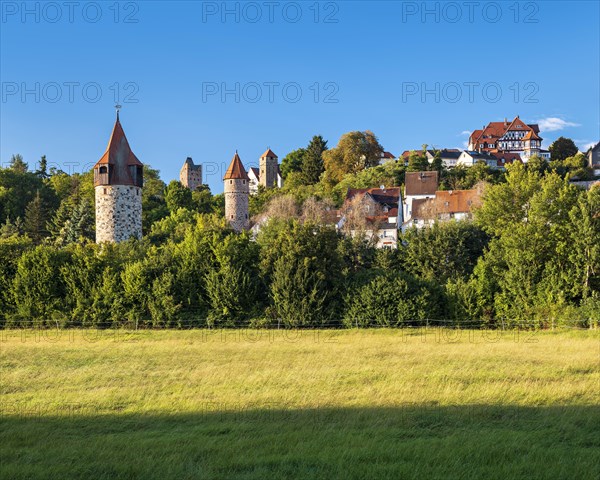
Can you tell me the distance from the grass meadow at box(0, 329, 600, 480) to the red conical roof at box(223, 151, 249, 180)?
150 ft

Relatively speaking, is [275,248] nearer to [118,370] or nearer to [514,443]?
[118,370]

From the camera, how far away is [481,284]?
1399 inches

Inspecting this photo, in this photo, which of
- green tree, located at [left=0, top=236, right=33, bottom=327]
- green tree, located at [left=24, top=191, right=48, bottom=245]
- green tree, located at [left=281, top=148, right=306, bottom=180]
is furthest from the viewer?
green tree, located at [left=281, top=148, right=306, bottom=180]

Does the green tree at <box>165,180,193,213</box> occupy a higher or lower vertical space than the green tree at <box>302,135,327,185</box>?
lower

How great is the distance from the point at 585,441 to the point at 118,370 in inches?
584

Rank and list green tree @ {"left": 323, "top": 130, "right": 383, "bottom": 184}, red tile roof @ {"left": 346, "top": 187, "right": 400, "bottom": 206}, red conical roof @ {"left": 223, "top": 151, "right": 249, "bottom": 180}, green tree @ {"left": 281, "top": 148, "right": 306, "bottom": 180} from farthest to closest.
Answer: green tree @ {"left": 281, "top": 148, "right": 306, "bottom": 180}
green tree @ {"left": 323, "top": 130, "right": 383, "bottom": 184}
red tile roof @ {"left": 346, "top": 187, "right": 400, "bottom": 206}
red conical roof @ {"left": 223, "top": 151, "right": 249, "bottom": 180}

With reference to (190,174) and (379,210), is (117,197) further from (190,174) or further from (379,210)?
(190,174)

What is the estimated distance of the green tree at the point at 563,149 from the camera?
108m

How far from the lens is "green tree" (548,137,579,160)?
10750 cm

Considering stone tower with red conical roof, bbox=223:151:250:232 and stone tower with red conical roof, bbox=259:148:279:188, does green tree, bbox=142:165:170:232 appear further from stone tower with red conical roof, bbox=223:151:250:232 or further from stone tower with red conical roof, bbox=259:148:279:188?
stone tower with red conical roof, bbox=259:148:279:188

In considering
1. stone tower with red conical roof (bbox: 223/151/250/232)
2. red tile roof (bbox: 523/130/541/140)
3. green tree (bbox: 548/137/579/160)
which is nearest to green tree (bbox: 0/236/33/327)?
stone tower with red conical roof (bbox: 223/151/250/232)

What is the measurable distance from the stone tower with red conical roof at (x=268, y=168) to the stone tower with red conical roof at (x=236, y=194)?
184ft

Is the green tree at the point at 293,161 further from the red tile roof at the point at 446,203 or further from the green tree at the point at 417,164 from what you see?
the red tile roof at the point at 446,203

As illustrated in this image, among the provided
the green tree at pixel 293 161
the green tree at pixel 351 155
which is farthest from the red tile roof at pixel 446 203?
the green tree at pixel 293 161
